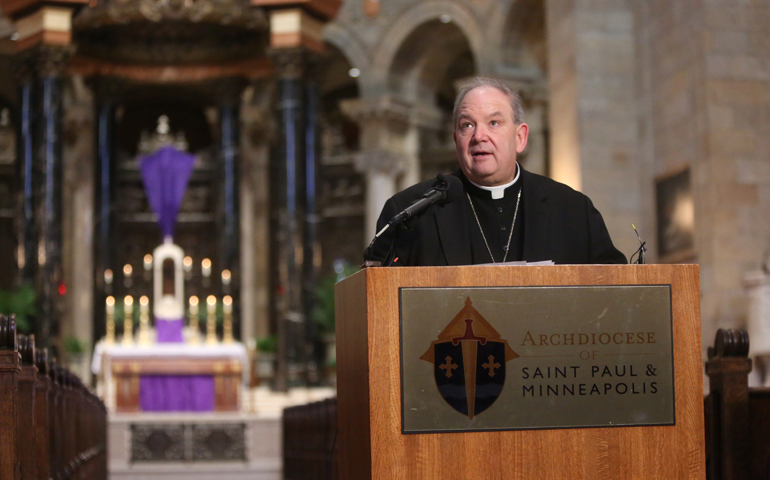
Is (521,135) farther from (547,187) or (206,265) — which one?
(206,265)

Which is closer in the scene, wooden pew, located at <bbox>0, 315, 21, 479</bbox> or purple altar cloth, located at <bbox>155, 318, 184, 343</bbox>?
wooden pew, located at <bbox>0, 315, 21, 479</bbox>

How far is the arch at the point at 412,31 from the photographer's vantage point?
18.8m

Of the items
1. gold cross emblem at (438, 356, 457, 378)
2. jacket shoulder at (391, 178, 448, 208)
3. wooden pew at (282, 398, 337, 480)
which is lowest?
wooden pew at (282, 398, 337, 480)

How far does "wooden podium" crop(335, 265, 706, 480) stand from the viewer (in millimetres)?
2566

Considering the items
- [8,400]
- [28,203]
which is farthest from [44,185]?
[8,400]

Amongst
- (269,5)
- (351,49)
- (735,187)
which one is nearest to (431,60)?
(351,49)

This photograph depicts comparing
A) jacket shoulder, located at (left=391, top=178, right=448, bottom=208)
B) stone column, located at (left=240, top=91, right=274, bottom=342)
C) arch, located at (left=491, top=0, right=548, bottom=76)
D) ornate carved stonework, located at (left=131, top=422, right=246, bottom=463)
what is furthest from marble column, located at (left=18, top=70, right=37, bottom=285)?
jacket shoulder, located at (left=391, top=178, right=448, bottom=208)

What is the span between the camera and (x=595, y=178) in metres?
14.1

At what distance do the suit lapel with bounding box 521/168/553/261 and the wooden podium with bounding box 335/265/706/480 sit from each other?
2.05 ft

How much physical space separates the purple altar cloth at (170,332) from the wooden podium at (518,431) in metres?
13.4

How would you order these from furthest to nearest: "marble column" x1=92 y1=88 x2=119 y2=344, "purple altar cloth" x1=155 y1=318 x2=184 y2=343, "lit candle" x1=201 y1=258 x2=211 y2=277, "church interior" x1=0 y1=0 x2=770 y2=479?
"marble column" x1=92 y1=88 x2=119 y2=344 → "lit candle" x1=201 y1=258 x2=211 y2=277 → "purple altar cloth" x1=155 y1=318 x2=184 y2=343 → "church interior" x1=0 y1=0 x2=770 y2=479

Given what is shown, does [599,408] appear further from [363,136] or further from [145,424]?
[363,136]

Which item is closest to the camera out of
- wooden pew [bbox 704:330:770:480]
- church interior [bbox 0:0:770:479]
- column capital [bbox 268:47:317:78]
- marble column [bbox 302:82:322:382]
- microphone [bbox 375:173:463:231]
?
microphone [bbox 375:173:463:231]

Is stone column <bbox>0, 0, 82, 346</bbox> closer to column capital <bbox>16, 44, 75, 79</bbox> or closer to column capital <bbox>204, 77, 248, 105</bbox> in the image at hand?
column capital <bbox>16, 44, 75, 79</bbox>
